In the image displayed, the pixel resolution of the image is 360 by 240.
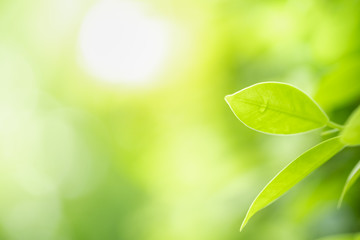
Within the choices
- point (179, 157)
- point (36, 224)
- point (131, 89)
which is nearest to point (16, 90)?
point (36, 224)

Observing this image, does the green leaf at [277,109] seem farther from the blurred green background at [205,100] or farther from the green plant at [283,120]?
the blurred green background at [205,100]

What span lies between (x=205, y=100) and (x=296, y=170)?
2.06 ft

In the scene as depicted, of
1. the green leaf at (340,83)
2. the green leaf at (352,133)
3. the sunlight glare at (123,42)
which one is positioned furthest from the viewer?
the sunlight glare at (123,42)

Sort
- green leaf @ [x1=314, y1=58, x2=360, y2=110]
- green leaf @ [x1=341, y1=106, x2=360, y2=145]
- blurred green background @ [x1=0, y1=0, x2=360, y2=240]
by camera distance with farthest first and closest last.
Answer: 1. blurred green background @ [x1=0, y1=0, x2=360, y2=240]
2. green leaf @ [x1=314, y1=58, x2=360, y2=110]
3. green leaf @ [x1=341, y1=106, x2=360, y2=145]

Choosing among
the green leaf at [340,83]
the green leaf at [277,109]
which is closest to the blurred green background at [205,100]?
the green leaf at [340,83]

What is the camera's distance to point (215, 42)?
77cm

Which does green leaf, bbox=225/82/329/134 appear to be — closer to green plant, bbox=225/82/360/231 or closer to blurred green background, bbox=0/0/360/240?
green plant, bbox=225/82/360/231

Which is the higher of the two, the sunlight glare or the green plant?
the sunlight glare

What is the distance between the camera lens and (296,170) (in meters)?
0.22

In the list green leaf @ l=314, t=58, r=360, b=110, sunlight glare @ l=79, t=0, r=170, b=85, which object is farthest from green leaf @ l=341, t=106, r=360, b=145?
sunlight glare @ l=79, t=0, r=170, b=85

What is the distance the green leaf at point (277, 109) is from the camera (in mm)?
214

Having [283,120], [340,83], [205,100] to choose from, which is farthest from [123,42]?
[283,120]

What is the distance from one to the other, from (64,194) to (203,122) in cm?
153

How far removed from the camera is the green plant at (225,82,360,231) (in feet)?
0.71
